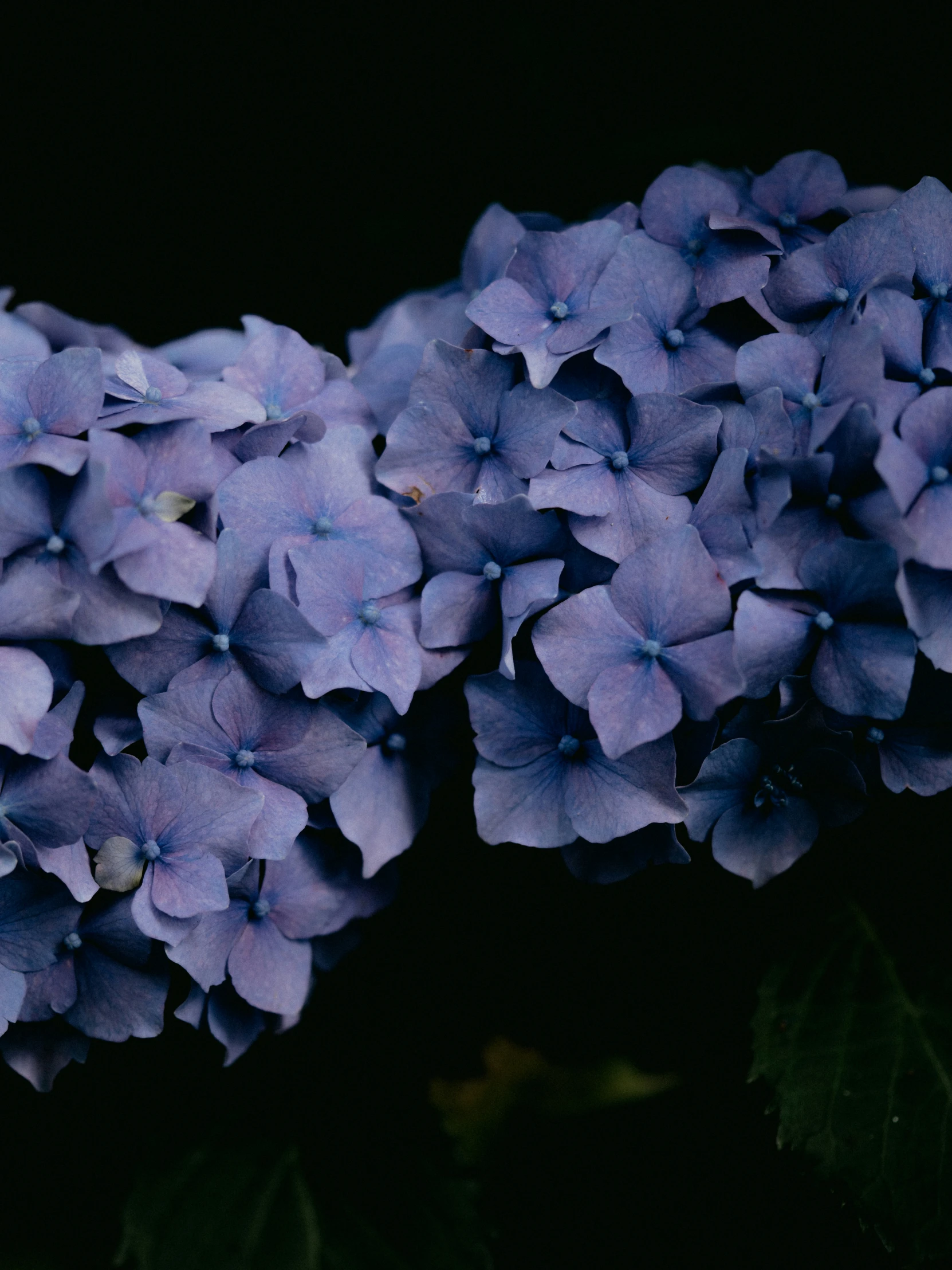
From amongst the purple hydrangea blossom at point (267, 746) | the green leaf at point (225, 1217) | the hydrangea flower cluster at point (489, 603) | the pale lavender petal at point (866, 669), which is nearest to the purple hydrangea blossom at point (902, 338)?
the hydrangea flower cluster at point (489, 603)

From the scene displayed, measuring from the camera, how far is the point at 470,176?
96 cm

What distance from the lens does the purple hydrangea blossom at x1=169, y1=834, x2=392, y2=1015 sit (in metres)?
0.62

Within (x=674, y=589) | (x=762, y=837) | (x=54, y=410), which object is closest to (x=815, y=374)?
(x=674, y=589)

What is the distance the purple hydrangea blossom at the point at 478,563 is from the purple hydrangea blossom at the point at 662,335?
10cm

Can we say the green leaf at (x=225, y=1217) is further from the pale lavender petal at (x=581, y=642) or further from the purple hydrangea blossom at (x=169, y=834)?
the pale lavender petal at (x=581, y=642)

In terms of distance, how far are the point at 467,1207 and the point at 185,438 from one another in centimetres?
59

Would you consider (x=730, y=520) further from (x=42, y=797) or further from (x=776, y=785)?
(x=42, y=797)

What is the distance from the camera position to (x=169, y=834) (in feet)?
1.94

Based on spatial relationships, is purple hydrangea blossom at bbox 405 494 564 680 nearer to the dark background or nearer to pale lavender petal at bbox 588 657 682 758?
pale lavender petal at bbox 588 657 682 758

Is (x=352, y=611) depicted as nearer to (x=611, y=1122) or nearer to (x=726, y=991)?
(x=726, y=991)

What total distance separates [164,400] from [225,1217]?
0.59 m

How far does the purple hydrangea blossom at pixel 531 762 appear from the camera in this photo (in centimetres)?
60

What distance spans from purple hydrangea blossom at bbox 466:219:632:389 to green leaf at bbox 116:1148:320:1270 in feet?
2.04

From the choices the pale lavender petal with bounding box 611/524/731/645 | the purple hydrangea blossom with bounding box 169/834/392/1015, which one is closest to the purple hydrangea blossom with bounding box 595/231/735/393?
the pale lavender petal with bounding box 611/524/731/645
